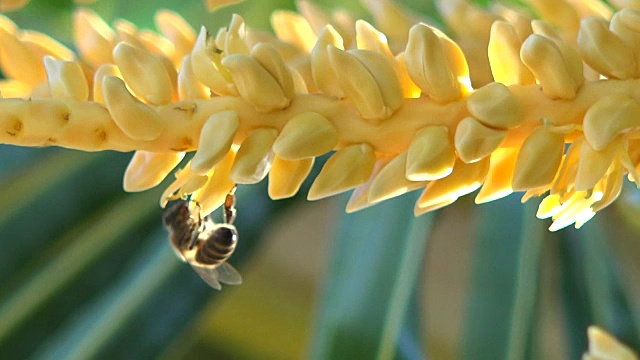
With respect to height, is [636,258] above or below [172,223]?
below

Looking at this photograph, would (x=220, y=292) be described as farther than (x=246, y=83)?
Yes

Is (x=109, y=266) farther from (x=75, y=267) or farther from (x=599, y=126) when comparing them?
(x=599, y=126)

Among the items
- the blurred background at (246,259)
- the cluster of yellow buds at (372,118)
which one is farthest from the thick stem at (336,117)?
the blurred background at (246,259)

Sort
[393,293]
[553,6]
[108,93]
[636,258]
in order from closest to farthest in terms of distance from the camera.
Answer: [108,93] → [553,6] → [393,293] → [636,258]

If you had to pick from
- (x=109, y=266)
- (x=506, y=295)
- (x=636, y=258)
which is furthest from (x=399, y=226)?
(x=636, y=258)

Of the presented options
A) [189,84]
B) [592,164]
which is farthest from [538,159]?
[189,84]

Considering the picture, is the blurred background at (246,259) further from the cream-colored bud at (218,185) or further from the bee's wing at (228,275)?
the cream-colored bud at (218,185)

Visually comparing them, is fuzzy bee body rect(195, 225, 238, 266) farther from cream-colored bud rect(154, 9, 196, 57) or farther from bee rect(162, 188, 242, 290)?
cream-colored bud rect(154, 9, 196, 57)
